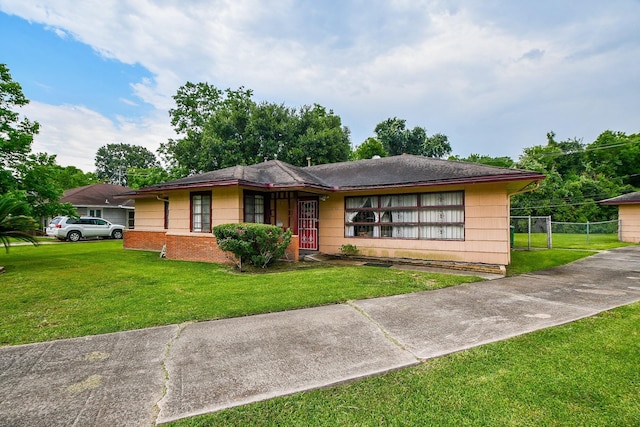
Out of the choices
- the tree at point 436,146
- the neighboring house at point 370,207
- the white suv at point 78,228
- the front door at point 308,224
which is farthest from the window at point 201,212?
the tree at point 436,146

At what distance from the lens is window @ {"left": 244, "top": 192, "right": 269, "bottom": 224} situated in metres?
10.9

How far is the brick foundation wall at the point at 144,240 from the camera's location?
46.2 ft

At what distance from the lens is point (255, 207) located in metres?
11.4

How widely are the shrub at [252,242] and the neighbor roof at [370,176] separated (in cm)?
169

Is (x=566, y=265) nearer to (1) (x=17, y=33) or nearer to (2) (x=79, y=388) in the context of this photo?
(2) (x=79, y=388)

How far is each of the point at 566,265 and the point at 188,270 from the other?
→ 11.4 m

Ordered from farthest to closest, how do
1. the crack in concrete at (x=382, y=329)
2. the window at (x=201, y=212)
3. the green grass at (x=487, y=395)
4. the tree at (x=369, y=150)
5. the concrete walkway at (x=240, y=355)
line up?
the tree at (x=369, y=150) → the window at (x=201, y=212) → the crack in concrete at (x=382, y=329) → the concrete walkway at (x=240, y=355) → the green grass at (x=487, y=395)

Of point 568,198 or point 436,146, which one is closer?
point 568,198

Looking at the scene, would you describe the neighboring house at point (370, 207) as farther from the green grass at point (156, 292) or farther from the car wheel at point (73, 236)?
the car wheel at point (73, 236)

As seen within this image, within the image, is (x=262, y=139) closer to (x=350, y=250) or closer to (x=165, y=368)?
(x=350, y=250)

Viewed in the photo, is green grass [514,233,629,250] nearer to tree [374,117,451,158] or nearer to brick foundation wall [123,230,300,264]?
brick foundation wall [123,230,300,264]

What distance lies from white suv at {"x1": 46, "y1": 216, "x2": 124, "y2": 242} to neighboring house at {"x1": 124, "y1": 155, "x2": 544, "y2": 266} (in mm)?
9609

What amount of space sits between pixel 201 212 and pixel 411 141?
30.0 m

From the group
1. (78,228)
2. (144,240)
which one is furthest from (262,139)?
(78,228)
